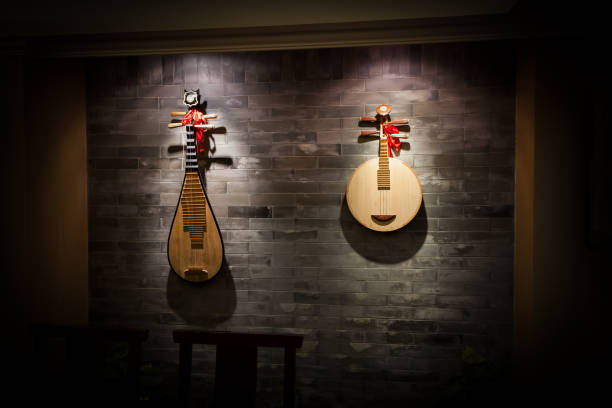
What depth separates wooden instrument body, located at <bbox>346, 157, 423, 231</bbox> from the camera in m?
2.13

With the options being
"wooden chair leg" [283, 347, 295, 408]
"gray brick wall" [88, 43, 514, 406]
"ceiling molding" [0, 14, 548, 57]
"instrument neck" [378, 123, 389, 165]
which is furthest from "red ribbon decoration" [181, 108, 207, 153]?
"wooden chair leg" [283, 347, 295, 408]

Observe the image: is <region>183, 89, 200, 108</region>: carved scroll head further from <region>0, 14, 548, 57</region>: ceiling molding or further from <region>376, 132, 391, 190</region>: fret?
<region>376, 132, 391, 190</region>: fret

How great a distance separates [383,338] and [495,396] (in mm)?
746

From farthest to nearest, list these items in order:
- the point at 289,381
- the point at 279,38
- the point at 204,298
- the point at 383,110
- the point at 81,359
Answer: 1. the point at 204,298
2. the point at 279,38
3. the point at 383,110
4. the point at 81,359
5. the point at 289,381

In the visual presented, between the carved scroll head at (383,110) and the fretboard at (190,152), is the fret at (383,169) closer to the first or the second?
the carved scroll head at (383,110)

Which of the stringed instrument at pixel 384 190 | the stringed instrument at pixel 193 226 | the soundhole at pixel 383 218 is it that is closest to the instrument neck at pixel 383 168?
the stringed instrument at pixel 384 190

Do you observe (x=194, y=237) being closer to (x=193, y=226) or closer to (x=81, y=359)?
(x=193, y=226)

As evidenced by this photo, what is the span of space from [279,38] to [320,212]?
111 cm

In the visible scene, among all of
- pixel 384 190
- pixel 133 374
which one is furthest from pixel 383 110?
pixel 133 374

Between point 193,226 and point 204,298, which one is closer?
point 193,226

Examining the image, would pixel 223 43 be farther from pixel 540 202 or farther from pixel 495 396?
pixel 495 396

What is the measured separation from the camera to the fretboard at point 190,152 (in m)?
2.18

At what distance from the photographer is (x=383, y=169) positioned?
7.01ft

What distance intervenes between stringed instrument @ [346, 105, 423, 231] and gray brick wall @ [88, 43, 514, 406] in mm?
104
